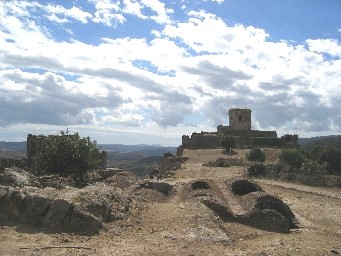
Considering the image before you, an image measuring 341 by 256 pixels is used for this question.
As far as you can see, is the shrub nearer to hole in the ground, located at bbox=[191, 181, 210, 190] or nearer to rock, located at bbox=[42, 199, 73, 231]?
hole in the ground, located at bbox=[191, 181, 210, 190]

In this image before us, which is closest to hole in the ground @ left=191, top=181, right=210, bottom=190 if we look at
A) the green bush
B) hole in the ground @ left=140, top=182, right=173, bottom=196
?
hole in the ground @ left=140, top=182, right=173, bottom=196

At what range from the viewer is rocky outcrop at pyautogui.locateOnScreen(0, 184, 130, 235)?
11930mm

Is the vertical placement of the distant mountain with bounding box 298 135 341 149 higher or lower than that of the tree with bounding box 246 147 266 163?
higher

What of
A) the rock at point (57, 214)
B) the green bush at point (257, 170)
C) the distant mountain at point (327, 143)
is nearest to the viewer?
the rock at point (57, 214)

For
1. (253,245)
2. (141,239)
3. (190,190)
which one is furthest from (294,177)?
(141,239)

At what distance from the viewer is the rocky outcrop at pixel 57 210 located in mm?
11930

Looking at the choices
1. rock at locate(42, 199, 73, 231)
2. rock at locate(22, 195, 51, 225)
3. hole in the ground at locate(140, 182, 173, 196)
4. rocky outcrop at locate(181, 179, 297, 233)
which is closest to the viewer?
rock at locate(42, 199, 73, 231)

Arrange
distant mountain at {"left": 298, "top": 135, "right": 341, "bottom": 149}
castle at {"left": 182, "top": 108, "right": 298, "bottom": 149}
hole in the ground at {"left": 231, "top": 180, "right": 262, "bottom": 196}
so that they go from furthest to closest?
distant mountain at {"left": 298, "top": 135, "right": 341, "bottom": 149}, castle at {"left": 182, "top": 108, "right": 298, "bottom": 149}, hole in the ground at {"left": 231, "top": 180, "right": 262, "bottom": 196}

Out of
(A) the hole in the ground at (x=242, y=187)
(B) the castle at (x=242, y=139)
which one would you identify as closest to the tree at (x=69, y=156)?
(A) the hole in the ground at (x=242, y=187)

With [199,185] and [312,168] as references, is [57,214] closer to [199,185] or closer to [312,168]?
[199,185]

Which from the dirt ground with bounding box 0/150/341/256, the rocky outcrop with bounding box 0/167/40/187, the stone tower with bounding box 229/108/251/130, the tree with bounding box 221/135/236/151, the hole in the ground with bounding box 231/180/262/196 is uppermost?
the stone tower with bounding box 229/108/251/130

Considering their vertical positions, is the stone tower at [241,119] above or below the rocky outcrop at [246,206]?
above

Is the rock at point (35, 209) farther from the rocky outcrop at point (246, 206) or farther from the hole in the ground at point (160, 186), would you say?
the hole in the ground at point (160, 186)

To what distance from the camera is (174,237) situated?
1181 cm
